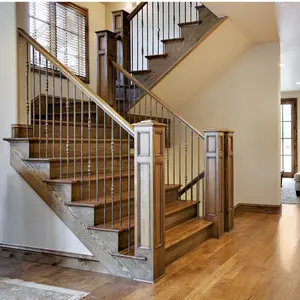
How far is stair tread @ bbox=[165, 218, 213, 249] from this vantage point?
349 cm

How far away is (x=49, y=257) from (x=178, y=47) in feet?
10.1

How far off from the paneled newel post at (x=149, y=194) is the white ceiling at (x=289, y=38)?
2550 millimetres

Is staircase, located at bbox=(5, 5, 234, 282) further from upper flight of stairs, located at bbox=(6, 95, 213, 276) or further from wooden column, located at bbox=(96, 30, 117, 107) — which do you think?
wooden column, located at bbox=(96, 30, 117, 107)

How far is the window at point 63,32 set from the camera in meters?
5.62

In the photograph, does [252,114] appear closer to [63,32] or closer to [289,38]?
Result: [289,38]

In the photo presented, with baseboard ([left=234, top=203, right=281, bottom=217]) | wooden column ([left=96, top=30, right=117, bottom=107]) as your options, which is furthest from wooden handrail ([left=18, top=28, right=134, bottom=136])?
baseboard ([left=234, top=203, right=281, bottom=217])

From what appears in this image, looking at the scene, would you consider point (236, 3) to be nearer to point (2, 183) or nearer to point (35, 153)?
point (35, 153)

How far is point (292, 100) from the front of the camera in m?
11.4

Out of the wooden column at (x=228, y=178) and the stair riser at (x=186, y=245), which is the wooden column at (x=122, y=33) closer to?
the wooden column at (x=228, y=178)

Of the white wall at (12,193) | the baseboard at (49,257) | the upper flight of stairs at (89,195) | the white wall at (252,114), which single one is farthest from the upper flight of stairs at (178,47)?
the baseboard at (49,257)

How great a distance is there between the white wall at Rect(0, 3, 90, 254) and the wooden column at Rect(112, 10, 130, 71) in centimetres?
167

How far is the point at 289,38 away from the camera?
19.3 feet

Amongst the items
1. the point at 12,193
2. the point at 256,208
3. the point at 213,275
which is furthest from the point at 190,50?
the point at 213,275

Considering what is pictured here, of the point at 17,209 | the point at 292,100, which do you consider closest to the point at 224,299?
the point at 17,209
